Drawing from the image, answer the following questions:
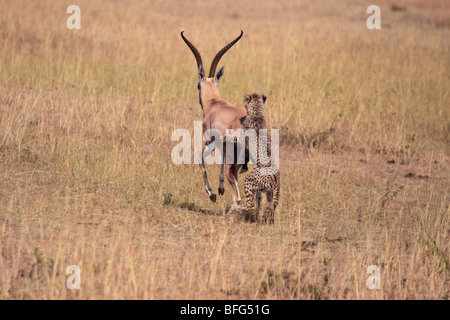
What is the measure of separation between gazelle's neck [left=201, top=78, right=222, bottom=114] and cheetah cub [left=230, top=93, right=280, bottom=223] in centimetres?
82

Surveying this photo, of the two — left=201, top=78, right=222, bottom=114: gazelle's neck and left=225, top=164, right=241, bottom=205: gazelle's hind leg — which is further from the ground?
left=201, top=78, right=222, bottom=114: gazelle's neck

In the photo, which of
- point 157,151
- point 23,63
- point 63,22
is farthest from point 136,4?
point 157,151

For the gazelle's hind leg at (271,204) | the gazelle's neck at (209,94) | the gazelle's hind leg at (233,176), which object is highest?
the gazelle's neck at (209,94)

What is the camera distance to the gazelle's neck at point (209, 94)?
7.88 m

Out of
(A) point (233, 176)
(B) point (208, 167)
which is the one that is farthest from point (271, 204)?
(B) point (208, 167)

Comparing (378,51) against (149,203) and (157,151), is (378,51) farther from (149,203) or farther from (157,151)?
(149,203)

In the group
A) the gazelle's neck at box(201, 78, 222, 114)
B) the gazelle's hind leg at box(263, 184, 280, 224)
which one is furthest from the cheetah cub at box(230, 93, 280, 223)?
the gazelle's neck at box(201, 78, 222, 114)

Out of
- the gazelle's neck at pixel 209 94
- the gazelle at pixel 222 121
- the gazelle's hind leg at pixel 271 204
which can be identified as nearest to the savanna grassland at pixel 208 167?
the gazelle's hind leg at pixel 271 204

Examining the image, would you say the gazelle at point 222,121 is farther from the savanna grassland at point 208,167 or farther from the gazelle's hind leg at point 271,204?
the gazelle's hind leg at point 271,204

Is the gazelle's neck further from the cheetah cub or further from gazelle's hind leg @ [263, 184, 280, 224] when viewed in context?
gazelle's hind leg @ [263, 184, 280, 224]

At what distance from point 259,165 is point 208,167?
261 centimetres

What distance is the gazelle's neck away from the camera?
788 centimetres

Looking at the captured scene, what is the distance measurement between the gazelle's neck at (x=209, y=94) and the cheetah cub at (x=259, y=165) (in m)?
0.82

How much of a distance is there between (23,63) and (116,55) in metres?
2.13
